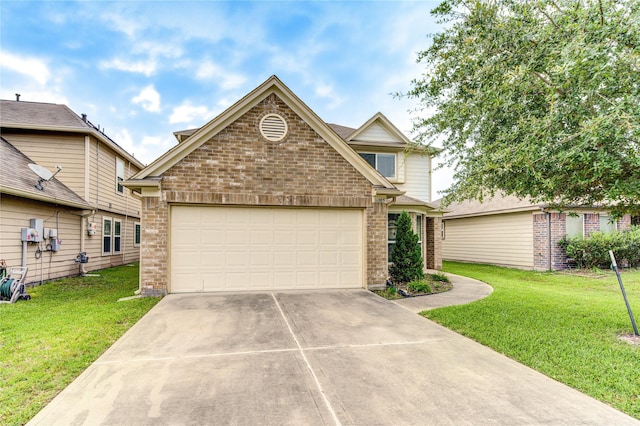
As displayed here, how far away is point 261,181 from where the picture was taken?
8492 millimetres

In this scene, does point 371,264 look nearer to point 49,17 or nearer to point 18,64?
point 49,17

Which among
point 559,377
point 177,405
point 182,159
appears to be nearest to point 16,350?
point 177,405

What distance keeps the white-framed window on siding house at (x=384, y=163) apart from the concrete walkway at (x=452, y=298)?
17.2 ft

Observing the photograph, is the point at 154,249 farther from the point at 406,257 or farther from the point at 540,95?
the point at 540,95

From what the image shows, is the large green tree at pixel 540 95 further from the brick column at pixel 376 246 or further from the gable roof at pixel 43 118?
the gable roof at pixel 43 118

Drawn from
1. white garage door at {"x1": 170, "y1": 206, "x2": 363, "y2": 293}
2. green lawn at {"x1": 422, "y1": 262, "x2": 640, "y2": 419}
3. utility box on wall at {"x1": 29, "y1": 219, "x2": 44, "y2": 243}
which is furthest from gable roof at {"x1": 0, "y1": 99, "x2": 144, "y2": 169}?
green lawn at {"x1": 422, "y1": 262, "x2": 640, "y2": 419}

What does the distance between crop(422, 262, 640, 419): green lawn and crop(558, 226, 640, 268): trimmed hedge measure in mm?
4094

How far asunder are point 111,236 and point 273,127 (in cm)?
1080

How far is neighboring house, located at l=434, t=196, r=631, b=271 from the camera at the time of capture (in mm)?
14344

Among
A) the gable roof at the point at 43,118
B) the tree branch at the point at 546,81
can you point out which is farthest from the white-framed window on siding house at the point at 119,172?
the tree branch at the point at 546,81

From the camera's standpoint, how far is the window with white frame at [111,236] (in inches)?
552

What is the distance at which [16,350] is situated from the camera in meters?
4.49

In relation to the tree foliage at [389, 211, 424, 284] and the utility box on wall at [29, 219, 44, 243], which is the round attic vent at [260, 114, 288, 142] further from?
the utility box on wall at [29, 219, 44, 243]

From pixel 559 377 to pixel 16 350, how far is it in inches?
282
